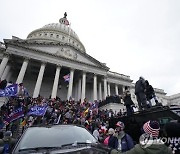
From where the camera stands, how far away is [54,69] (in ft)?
109

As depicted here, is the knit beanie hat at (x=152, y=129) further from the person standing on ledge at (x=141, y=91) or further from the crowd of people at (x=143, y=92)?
the person standing on ledge at (x=141, y=91)

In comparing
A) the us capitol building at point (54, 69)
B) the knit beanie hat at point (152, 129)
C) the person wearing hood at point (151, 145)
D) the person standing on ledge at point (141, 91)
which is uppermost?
the us capitol building at point (54, 69)

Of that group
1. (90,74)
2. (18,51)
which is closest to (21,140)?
(18,51)

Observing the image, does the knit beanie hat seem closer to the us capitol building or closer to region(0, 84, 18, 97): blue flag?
region(0, 84, 18, 97): blue flag

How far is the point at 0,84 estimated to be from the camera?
12.4 meters

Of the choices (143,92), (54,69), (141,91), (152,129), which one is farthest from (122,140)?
(54,69)

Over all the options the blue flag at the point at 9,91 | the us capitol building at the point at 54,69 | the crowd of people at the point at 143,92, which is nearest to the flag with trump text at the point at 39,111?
the blue flag at the point at 9,91

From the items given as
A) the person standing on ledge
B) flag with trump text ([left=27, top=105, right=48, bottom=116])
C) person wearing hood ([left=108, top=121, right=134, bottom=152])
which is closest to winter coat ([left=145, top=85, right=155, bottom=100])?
the person standing on ledge

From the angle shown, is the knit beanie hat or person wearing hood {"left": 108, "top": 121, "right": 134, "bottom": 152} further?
person wearing hood {"left": 108, "top": 121, "right": 134, "bottom": 152}

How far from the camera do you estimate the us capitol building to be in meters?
26.9

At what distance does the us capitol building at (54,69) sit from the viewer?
26.9 meters

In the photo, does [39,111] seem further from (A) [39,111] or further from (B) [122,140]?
(B) [122,140]

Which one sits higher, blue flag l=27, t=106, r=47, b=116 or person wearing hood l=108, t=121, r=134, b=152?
blue flag l=27, t=106, r=47, b=116

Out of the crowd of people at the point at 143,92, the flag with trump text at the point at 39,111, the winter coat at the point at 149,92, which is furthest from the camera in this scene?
the flag with trump text at the point at 39,111
